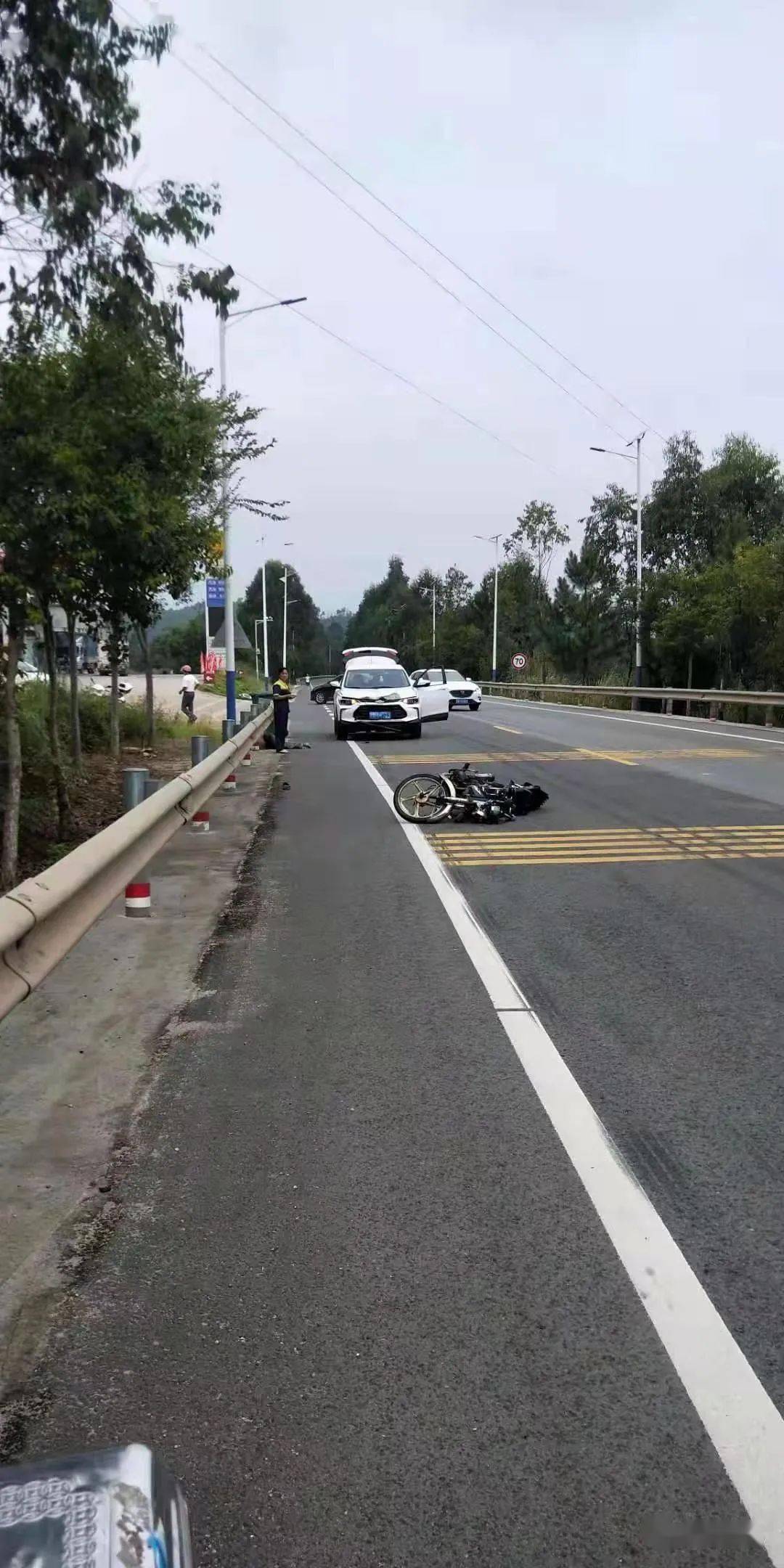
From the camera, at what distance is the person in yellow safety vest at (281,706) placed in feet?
73.6

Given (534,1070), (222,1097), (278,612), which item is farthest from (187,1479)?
(278,612)

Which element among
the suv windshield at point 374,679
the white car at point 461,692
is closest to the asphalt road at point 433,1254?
the suv windshield at point 374,679

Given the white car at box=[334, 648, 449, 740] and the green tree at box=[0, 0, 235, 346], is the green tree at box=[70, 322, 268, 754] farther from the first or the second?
the white car at box=[334, 648, 449, 740]

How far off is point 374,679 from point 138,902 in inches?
772

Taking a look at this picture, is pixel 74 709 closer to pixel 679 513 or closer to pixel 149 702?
pixel 149 702

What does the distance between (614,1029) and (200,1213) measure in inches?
92.1

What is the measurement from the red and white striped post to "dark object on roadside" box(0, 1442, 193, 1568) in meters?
6.39

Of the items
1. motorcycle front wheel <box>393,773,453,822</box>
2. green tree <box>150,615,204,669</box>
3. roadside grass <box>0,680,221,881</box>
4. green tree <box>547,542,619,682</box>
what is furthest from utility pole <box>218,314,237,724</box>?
green tree <box>150,615,204,669</box>

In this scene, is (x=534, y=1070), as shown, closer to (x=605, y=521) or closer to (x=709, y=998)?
(x=709, y=998)

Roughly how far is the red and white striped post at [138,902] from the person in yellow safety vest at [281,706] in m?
13.6

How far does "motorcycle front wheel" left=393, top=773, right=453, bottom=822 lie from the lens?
1286 cm

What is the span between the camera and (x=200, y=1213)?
150 inches

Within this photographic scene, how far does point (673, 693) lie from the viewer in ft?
119

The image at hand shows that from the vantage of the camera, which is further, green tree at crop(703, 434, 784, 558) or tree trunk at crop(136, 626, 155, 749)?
green tree at crop(703, 434, 784, 558)
